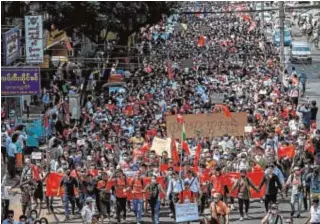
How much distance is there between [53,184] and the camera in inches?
1076

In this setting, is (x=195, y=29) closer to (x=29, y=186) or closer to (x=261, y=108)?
(x=261, y=108)

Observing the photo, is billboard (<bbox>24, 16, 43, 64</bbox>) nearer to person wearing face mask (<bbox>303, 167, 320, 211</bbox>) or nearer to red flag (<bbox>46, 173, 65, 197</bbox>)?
red flag (<bbox>46, 173, 65, 197</bbox>)

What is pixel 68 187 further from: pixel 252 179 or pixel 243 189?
pixel 252 179

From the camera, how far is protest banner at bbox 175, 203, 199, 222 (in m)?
25.4

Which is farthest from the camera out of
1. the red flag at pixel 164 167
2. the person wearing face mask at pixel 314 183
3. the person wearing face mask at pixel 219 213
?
the red flag at pixel 164 167

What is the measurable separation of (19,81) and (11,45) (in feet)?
10.9

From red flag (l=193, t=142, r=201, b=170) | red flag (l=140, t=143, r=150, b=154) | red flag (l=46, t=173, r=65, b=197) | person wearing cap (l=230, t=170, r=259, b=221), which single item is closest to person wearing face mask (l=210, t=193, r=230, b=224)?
A: person wearing cap (l=230, t=170, r=259, b=221)

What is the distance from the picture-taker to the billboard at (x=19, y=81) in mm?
33031

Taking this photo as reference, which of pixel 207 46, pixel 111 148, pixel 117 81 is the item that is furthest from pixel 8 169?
pixel 207 46

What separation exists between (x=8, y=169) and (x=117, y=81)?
55.7 ft

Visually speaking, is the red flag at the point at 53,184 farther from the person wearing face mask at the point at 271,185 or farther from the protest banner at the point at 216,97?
the protest banner at the point at 216,97

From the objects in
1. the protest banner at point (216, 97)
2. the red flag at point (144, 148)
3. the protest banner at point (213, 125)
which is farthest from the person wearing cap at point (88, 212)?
the protest banner at point (216, 97)

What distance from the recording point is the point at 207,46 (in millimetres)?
62312

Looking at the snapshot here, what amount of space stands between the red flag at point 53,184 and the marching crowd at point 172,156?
0.24 ft
